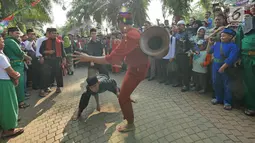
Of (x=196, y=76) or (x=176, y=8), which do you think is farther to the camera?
(x=176, y=8)

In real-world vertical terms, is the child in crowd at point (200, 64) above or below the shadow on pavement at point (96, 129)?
above

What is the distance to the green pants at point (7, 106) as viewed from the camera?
3430mm

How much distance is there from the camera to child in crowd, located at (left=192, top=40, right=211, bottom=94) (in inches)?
195

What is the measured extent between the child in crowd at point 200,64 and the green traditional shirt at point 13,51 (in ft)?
15.7

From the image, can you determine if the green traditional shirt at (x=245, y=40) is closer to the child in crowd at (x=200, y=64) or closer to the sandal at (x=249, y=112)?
the child in crowd at (x=200, y=64)

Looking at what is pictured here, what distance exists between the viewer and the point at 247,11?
403 centimetres

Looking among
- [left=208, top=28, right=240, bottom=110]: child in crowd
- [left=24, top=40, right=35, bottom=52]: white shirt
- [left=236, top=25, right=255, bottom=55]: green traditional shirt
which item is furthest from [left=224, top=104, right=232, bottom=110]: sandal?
[left=24, top=40, right=35, bottom=52]: white shirt

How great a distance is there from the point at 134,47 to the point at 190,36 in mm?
3337

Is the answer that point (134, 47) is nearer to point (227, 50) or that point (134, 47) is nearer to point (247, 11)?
point (227, 50)

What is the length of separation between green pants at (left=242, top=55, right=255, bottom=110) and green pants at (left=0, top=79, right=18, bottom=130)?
4.73 metres

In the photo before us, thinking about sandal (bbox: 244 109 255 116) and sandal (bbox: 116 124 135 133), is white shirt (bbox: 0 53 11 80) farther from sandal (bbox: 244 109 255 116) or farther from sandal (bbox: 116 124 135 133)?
sandal (bbox: 244 109 255 116)

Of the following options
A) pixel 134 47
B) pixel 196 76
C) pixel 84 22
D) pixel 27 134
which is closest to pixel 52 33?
pixel 27 134

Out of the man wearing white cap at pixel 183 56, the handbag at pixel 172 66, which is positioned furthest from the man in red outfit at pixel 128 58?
the handbag at pixel 172 66

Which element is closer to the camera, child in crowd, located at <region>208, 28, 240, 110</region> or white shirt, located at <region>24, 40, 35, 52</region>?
child in crowd, located at <region>208, 28, 240, 110</region>
